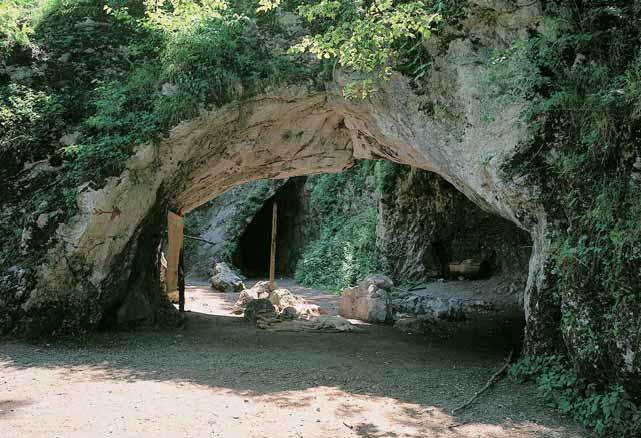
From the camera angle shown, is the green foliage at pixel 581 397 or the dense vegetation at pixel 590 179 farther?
the dense vegetation at pixel 590 179

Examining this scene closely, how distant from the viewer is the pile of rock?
30.0 ft

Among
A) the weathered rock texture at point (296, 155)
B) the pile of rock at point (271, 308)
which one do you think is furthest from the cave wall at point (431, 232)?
the weathered rock texture at point (296, 155)

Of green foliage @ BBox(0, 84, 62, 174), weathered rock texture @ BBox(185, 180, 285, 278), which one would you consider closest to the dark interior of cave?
weathered rock texture @ BBox(185, 180, 285, 278)

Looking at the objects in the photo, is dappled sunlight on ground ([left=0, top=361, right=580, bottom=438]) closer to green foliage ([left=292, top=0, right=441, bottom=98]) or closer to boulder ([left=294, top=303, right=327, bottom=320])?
green foliage ([left=292, top=0, right=441, bottom=98])

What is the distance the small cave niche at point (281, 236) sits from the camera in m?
20.2

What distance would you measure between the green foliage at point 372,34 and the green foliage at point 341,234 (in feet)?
26.6

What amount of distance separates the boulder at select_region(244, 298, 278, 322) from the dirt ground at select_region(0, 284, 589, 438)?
3.98 ft

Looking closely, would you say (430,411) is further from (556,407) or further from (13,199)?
(13,199)

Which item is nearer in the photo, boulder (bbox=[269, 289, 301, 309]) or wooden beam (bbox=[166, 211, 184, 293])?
wooden beam (bbox=[166, 211, 184, 293])

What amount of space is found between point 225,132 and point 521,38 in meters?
4.23

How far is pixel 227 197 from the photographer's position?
1956 cm

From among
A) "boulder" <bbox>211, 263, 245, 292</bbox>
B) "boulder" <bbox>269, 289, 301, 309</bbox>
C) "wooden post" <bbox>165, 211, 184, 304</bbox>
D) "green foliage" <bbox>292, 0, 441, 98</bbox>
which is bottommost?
"boulder" <bbox>211, 263, 245, 292</bbox>

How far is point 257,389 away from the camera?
5.18 metres

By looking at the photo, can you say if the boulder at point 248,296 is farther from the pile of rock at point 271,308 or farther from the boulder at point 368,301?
the boulder at point 368,301
